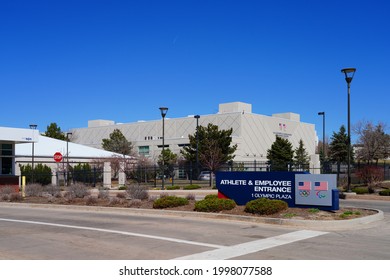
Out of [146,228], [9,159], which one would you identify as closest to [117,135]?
[9,159]

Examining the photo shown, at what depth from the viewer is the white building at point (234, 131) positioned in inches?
3378

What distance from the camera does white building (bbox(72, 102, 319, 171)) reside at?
85.8 metres

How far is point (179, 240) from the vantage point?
36.7 feet

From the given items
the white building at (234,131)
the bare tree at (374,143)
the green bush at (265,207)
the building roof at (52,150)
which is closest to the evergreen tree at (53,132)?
the white building at (234,131)

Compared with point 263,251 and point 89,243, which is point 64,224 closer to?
point 89,243

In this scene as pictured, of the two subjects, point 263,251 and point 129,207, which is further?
point 129,207

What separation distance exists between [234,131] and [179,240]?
74946mm

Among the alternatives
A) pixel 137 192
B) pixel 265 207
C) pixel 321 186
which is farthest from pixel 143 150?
pixel 265 207

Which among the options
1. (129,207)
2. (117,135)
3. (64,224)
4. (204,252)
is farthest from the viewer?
(117,135)

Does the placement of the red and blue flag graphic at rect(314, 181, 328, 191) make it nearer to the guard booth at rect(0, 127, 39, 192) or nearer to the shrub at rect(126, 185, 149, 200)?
the shrub at rect(126, 185, 149, 200)

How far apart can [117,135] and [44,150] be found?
86.4 ft

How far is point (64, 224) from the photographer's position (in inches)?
575

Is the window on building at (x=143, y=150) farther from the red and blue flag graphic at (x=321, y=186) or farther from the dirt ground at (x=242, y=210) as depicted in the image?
the red and blue flag graphic at (x=321, y=186)

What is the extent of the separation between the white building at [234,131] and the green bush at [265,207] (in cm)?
6347
